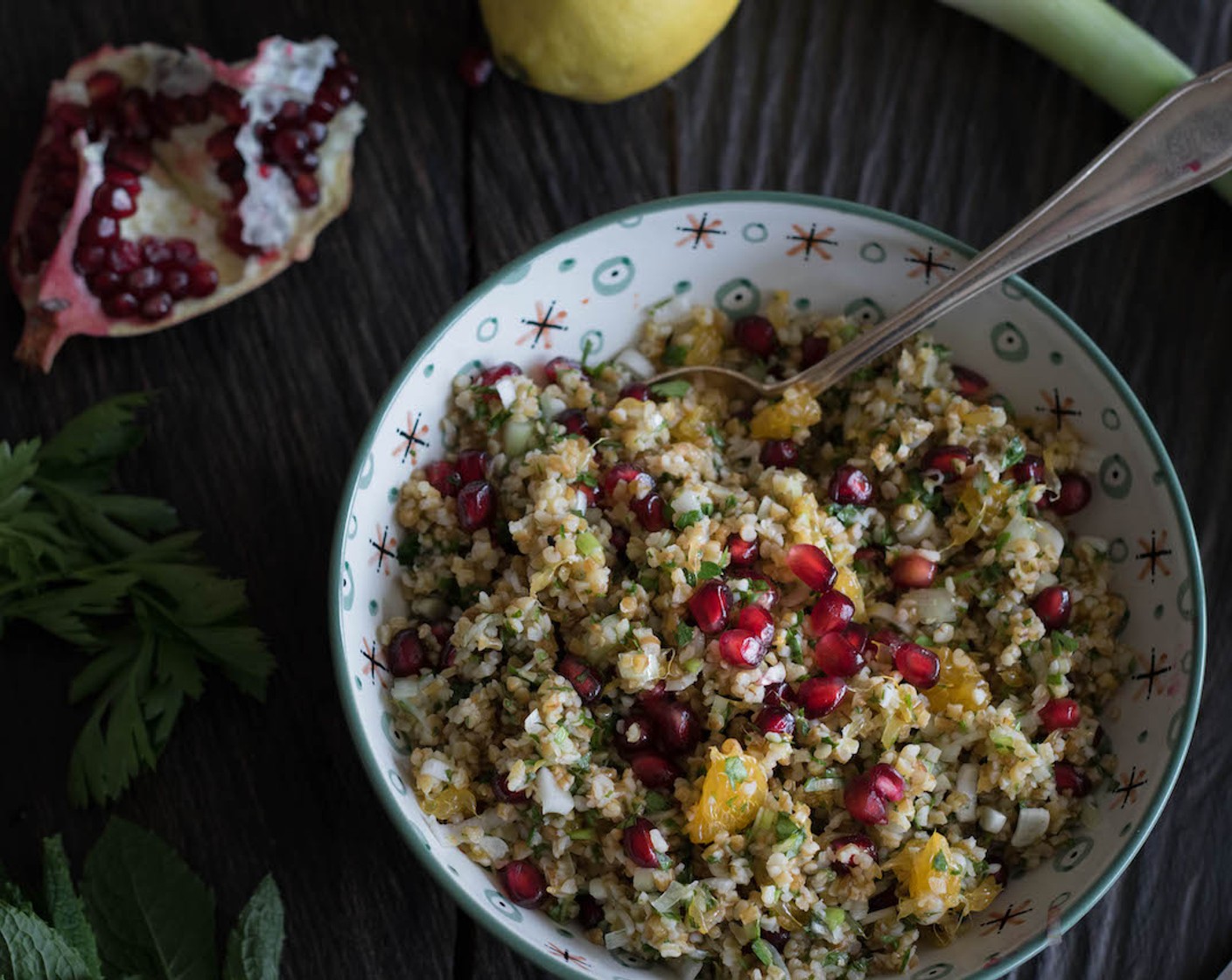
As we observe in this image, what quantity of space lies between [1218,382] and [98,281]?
87.9 inches

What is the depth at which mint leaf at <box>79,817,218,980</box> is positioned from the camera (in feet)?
7.09

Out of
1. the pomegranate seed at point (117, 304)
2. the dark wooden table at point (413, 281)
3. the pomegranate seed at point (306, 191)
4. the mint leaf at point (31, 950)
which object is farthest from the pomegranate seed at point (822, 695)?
the pomegranate seed at point (117, 304)

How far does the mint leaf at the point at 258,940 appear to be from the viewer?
6.95 ft

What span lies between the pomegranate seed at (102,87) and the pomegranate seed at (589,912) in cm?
190

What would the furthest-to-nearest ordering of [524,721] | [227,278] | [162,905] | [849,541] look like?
[227,278] < [162,905] < [849,541] < [524,721]

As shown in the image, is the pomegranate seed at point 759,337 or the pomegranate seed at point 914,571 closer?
the pomegranate seed at point 914,571

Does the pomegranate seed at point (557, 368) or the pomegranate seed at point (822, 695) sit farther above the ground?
the pomegranate seed at point (557, 368)

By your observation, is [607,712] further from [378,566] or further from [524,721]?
[378,566]

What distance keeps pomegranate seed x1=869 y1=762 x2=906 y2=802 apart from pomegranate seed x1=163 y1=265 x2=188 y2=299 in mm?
1673

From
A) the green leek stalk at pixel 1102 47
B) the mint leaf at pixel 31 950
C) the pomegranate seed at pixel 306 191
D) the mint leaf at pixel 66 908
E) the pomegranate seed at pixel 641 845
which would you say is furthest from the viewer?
the pomegranate seed at pixel 306 191

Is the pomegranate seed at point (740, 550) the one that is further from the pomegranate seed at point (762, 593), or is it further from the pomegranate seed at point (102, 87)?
the pomegranate seed at point (102, 87)

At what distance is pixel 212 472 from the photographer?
246cm

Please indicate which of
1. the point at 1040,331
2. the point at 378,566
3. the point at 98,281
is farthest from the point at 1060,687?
the point at 98,281

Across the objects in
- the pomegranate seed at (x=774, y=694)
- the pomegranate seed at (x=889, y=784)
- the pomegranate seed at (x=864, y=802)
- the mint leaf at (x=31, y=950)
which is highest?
the pomegranate seed at (x=774, y=694)
